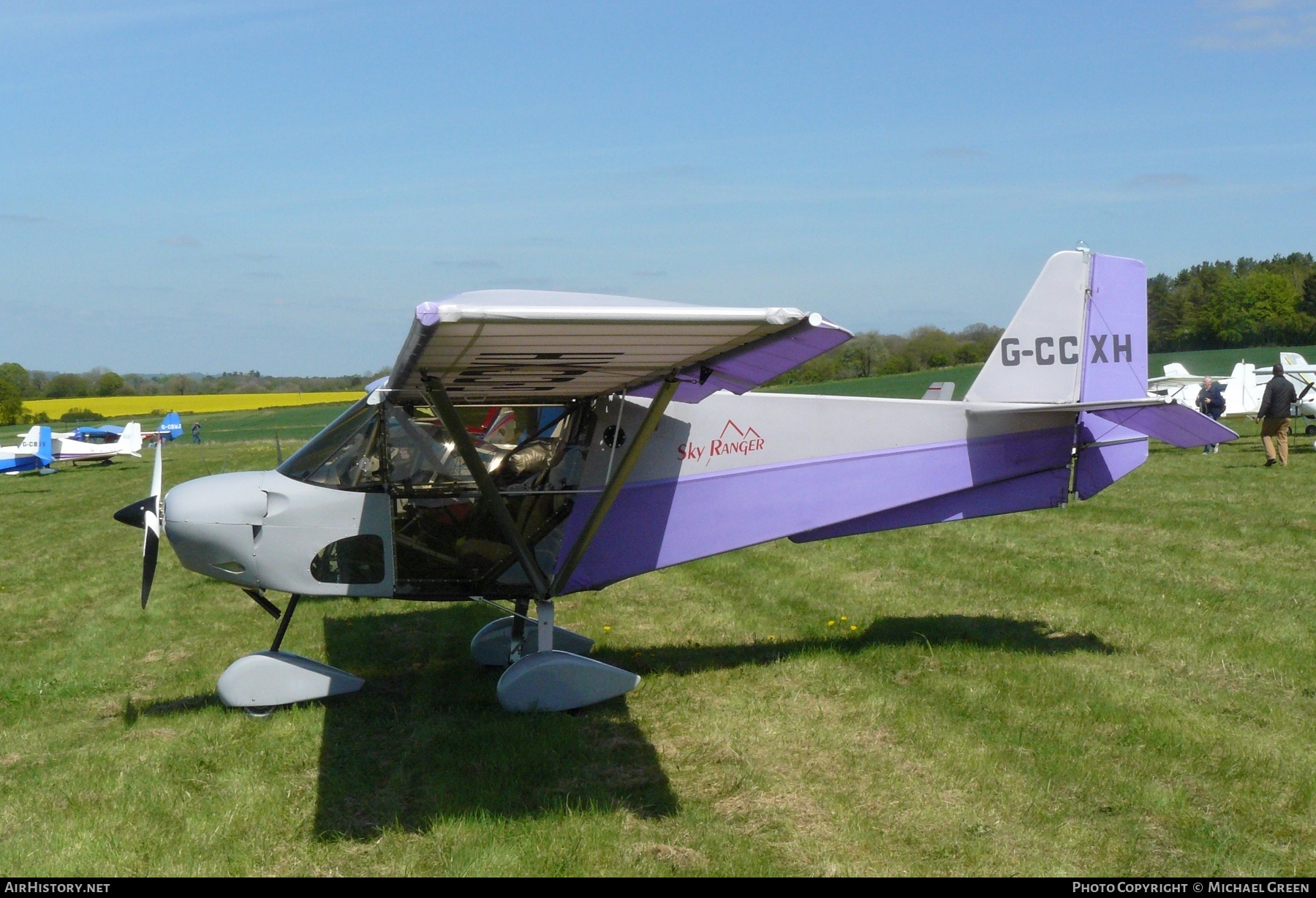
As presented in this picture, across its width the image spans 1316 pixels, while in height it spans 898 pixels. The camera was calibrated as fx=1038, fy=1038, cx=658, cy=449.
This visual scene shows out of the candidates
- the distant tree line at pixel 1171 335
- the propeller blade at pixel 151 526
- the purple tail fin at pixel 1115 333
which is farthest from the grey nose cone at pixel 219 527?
the distant tree line at pixel 1171 335

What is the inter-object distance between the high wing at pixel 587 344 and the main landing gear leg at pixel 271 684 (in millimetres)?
1907

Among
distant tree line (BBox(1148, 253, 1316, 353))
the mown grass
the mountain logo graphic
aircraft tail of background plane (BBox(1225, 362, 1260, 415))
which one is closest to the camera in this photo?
the mown grass

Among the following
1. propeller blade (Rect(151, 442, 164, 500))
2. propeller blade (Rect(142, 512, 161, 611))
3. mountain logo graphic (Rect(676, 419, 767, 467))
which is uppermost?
mountain logo graphic (Rect(676, 419, 767, 467))

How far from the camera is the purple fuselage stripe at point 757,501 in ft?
22.7

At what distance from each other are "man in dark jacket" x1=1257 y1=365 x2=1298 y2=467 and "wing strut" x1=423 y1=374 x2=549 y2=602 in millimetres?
17014

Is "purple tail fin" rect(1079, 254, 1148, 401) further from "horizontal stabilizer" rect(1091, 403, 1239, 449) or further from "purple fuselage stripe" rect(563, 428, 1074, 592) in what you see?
"purple fuselage stripe" rect(563, 428, 1074, 592)

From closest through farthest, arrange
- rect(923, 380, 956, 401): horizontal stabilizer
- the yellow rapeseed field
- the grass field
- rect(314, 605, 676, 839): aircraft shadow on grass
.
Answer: rect(314, 605, 676, 839): aircraft shadow on grass < rect(923, 380, 956, 401): horizontal stabilizer < the grass field < the yellow rapeseed field

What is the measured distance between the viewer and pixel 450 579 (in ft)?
22.0

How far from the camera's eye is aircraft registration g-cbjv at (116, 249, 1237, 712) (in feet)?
20.9

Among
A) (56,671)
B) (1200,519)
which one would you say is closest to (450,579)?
(56,671)

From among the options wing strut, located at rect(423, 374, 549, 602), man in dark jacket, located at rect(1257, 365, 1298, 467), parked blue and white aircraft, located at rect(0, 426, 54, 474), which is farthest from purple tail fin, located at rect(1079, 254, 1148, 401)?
parked blue and white aircraft, located at rect(0, 426, 54, 474)

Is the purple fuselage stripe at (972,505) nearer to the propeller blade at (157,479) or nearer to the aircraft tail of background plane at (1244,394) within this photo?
the propeller blade at (157,479)
